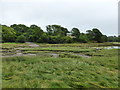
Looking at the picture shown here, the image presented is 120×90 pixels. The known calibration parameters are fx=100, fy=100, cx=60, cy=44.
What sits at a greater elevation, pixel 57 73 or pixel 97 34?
pixel 97 34

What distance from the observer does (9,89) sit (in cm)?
450

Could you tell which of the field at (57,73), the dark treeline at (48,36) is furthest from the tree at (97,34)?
the field at (57,73)

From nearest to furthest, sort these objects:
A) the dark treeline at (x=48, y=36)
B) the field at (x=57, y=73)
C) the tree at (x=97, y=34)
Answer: the field at (x=57, y=73) → the dark treeline at (x=48, y=36) → the tree at (x=97, y=34)

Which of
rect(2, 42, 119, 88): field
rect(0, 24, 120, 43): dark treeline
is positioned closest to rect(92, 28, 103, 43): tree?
rect(0, 24, 120, 43): dark treeline

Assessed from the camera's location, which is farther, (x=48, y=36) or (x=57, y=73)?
(x=48, y=36)

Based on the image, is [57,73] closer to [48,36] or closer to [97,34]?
[48,36]

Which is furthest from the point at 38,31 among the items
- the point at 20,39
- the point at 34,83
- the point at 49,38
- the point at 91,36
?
the point at 34,83

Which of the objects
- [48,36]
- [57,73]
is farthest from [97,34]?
[57,73]

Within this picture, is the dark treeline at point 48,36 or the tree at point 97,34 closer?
the dark treeline at point 48,36

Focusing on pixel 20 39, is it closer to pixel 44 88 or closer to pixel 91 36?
pixel 91 36

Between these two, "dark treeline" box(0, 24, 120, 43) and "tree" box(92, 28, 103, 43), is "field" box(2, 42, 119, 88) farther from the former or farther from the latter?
"tree" box(92, 28, 103, 43)

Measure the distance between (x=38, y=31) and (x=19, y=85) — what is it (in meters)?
50.5

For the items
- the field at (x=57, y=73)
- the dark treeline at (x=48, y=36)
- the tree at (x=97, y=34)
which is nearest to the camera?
the field at (x=57, y=73)

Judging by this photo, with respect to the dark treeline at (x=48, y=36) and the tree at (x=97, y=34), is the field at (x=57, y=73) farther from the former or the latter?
the tree at (x=97, y=34)
